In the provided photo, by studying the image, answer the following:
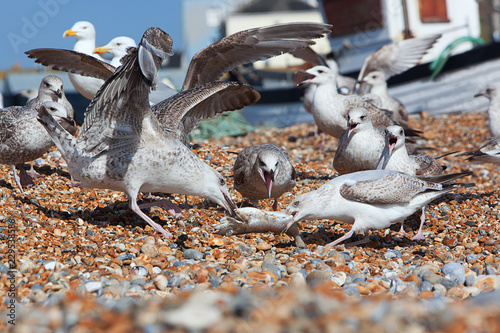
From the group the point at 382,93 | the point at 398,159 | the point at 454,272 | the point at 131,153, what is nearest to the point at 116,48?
the point at 131,153

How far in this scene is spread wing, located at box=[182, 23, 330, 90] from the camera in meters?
5.13

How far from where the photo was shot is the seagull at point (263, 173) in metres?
5.05

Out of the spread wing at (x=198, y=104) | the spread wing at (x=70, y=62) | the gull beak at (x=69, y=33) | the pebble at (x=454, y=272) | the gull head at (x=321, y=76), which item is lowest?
the pebble at (x=454, y=272)

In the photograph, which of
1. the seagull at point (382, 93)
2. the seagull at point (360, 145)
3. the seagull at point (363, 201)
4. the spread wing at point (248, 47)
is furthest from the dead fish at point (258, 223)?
the seagull at point (382, 93)

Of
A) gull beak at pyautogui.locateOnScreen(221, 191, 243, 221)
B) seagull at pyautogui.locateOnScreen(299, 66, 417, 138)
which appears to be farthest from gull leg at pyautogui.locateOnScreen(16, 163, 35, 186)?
seagull at pyautogui.locateOnScreen(299, 66, 417, 138)

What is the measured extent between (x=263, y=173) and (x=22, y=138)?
2.53 m

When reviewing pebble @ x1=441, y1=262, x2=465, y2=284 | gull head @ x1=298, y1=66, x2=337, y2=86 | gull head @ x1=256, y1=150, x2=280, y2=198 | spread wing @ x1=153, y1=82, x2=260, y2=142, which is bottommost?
pebble @ x1=441, y1=262, x2=465, y2=284

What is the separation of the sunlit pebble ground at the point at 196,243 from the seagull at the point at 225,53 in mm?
1059

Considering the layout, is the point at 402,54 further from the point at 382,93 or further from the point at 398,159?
the point at 398,159

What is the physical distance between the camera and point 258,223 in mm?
4328

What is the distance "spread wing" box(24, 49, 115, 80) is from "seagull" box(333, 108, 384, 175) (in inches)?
115

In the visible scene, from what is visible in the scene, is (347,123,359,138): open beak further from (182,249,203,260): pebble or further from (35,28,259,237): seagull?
(182,249,203,260): pebble

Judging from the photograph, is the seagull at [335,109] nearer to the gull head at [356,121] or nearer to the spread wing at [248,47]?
the gull head at [356,121]

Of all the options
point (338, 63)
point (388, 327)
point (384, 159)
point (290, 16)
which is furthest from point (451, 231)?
point (290, 16)
